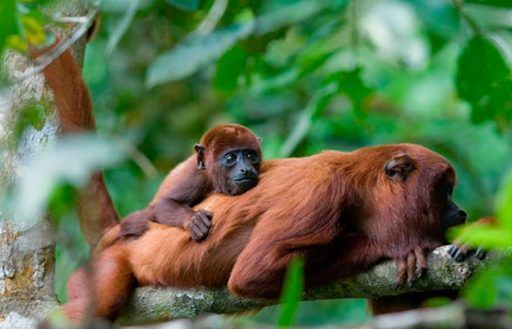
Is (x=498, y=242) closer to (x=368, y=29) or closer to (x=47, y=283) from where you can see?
(x=47, y=283)

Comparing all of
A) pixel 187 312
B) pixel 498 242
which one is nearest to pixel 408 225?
pixel 187 312

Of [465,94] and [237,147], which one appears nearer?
[237,147]

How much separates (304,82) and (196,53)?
466 cm

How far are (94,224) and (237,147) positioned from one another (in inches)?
40.4

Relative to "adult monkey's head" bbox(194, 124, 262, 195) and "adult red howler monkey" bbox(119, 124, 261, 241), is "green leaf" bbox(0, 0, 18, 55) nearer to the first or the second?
"adult red howler monkey" bbox(119, 124, 261, 241)

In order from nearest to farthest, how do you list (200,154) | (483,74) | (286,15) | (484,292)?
(484,292), (200,154), (483,74), (286,15)

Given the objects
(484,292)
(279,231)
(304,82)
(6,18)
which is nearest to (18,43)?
(6,18)

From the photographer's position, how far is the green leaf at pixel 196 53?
25.8ft

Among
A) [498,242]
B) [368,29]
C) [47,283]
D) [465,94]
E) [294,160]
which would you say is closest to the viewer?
[498,242]

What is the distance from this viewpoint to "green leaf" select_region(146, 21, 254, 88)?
7863 mm

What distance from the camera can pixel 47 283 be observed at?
531cm

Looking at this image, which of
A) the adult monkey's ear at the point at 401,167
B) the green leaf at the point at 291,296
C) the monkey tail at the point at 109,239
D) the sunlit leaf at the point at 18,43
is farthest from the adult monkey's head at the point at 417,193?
the green leaf at the point at 291,296

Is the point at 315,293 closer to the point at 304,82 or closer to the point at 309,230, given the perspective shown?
the point at 309,230

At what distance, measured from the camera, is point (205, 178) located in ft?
20.7
